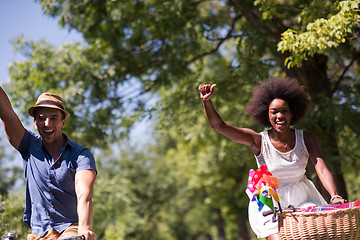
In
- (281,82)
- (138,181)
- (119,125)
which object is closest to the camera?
(281,82)

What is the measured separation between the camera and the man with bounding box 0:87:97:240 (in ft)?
12.7

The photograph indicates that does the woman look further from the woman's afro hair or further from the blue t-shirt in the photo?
the blue t-shirt

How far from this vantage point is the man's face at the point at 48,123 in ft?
13.2

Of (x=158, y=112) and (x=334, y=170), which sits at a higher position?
(x=158, y=112)

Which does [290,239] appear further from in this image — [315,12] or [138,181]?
[138,181]

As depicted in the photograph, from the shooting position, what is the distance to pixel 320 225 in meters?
3.67

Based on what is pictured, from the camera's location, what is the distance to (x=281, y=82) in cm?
491

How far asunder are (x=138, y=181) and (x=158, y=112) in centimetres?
1807

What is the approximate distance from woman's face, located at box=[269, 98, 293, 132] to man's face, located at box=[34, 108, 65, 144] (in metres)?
2.06

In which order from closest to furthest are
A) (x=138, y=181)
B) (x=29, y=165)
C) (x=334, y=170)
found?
(x=29, y=165)
(x=334, y=170)
(x=138, y=181)

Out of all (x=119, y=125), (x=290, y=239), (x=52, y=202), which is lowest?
(x=290, y=239)

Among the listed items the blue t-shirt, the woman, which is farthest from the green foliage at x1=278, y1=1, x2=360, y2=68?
the blue t-shirt

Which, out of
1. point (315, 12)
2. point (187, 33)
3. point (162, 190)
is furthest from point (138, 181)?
point (315, 12)

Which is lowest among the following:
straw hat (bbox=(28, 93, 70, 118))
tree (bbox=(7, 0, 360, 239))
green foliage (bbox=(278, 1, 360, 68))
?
straw hat (bbox=(28, 93, 70, 118))
